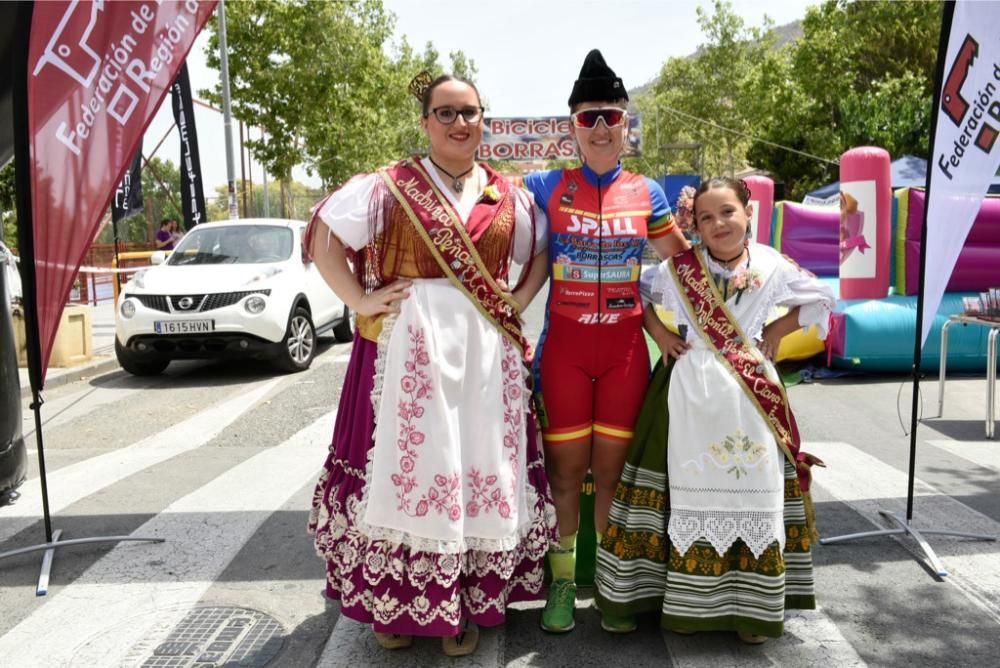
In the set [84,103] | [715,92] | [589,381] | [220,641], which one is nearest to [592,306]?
[589,381]

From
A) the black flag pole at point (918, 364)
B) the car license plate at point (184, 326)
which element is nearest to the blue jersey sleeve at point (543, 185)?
the black flag pole at point (918, 364)

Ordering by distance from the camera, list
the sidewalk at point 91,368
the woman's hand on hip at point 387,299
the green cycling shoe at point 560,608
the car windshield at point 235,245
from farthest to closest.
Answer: the car windshield at point 235,245
the sidewalk at point 91,368
the green cycling shoe at point 560,608
the woman's hand on hip at point 387,299

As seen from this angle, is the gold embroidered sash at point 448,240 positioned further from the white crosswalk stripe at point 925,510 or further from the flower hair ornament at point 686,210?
the white crosswalk stripe at point 925,510

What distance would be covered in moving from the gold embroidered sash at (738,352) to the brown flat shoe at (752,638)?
551 mm

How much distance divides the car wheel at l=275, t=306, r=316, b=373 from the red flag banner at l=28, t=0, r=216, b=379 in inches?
204

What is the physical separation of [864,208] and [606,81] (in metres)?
6.07

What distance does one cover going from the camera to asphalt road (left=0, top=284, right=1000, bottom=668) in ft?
9.61

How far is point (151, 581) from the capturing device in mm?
3580

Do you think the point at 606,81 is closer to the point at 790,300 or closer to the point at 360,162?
the point at 790,300

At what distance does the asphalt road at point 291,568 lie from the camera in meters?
2.93

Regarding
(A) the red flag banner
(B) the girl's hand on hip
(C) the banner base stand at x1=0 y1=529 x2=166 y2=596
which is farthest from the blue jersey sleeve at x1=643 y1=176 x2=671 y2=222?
(C) the banner base stand at x1=0 y1=529 x2=166 y2=596

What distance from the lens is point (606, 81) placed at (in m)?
3.01

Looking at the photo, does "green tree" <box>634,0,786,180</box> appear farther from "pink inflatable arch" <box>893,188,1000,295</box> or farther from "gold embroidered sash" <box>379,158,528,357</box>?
"gold embroidered sash" <box>379,158,528,357</box>

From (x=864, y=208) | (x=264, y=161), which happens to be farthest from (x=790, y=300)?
(x=264, y=161)
